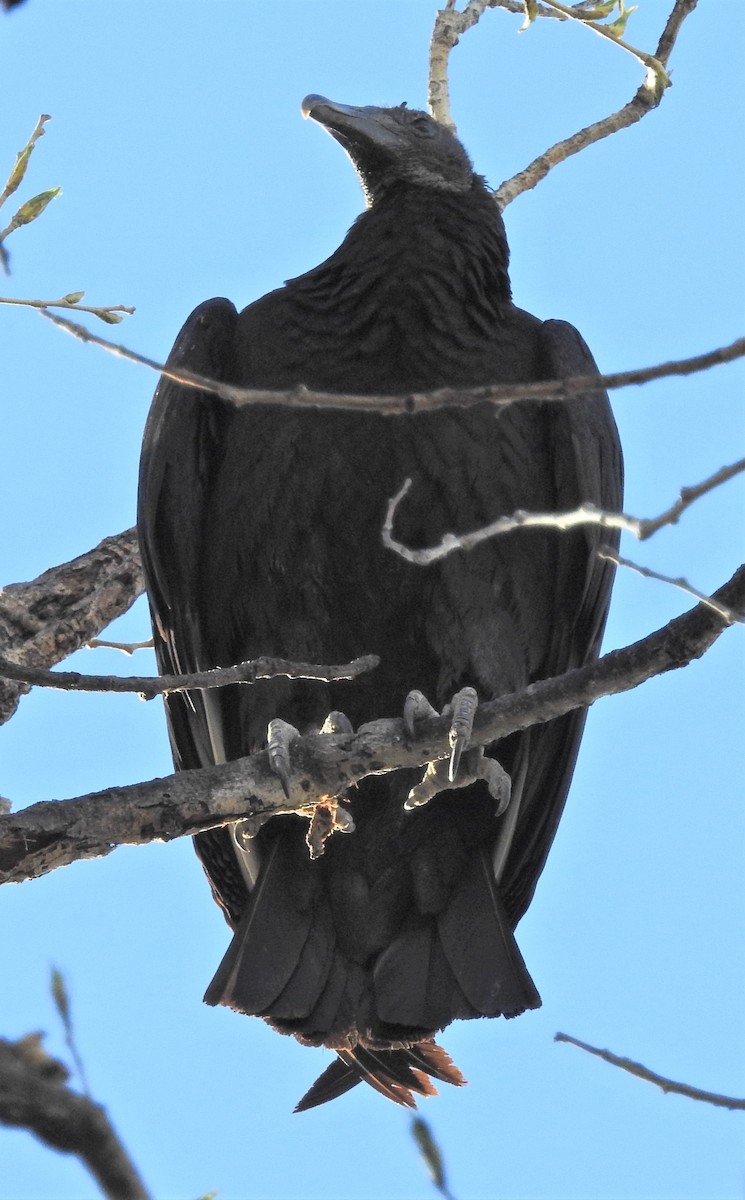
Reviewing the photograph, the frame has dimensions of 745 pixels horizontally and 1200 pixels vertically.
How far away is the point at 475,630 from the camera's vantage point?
4496 millimetres

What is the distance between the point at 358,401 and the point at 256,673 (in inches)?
42.1

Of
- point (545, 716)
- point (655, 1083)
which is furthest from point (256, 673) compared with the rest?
point (655, 1083)

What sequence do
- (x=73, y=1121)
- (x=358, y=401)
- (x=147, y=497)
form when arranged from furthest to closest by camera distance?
1. (x=147, y=497)
2. (x=358, y=401)
3. (x=73, y=1121)

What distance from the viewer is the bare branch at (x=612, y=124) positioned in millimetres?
4832

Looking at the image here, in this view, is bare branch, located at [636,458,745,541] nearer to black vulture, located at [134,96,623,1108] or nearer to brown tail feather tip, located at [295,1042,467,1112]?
black vulture, located at [134,96,623,1108]

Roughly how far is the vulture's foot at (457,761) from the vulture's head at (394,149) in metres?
1.91

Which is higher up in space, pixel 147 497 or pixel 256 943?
pixel 147 497

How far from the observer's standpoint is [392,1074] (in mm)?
4445

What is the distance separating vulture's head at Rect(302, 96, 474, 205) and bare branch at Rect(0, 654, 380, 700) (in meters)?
2.33

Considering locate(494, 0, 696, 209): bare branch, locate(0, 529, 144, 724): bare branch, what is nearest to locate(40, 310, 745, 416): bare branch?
locate(0, 529, 144, 724): bare branch

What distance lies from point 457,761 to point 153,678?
0.90 metres

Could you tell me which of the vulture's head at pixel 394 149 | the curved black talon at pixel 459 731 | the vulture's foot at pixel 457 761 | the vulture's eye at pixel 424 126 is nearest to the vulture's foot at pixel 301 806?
the vulture's foot at pixel 457 761

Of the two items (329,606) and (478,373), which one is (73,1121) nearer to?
(329,606)

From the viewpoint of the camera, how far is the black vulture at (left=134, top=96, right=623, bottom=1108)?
173 inches
